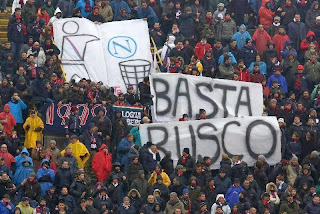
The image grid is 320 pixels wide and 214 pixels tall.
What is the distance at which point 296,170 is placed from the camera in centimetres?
4025

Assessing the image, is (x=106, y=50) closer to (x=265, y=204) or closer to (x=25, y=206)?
(x=265, y=204)

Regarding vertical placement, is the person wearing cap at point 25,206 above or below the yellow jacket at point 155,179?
below

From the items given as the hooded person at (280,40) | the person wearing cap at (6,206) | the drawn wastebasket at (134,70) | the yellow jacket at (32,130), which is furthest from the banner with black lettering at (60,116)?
the hooded person at (280,40)

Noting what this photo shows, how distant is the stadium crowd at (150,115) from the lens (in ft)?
125

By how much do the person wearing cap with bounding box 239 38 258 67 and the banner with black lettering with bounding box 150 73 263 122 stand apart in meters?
2.20

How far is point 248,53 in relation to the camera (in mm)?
45688

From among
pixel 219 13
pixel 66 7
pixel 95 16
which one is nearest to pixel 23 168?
pixel 95 16

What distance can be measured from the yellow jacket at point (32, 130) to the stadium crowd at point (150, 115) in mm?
25

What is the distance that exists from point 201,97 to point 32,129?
5.12m

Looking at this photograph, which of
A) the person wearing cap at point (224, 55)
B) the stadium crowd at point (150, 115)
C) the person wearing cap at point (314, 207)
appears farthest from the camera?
the person wearing cap at point (224, 55)

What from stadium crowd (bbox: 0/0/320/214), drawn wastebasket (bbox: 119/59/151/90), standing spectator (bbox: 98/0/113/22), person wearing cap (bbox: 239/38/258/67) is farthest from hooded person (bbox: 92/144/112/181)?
standing spectator (bbox: 98/0/113/22)

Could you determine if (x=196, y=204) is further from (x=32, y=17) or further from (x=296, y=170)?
(x=32, y=17)

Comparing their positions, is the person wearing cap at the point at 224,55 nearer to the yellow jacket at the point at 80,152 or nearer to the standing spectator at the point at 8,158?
the yellow jacket at the point at 80,152

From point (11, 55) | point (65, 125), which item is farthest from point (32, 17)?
point (65, 125)
